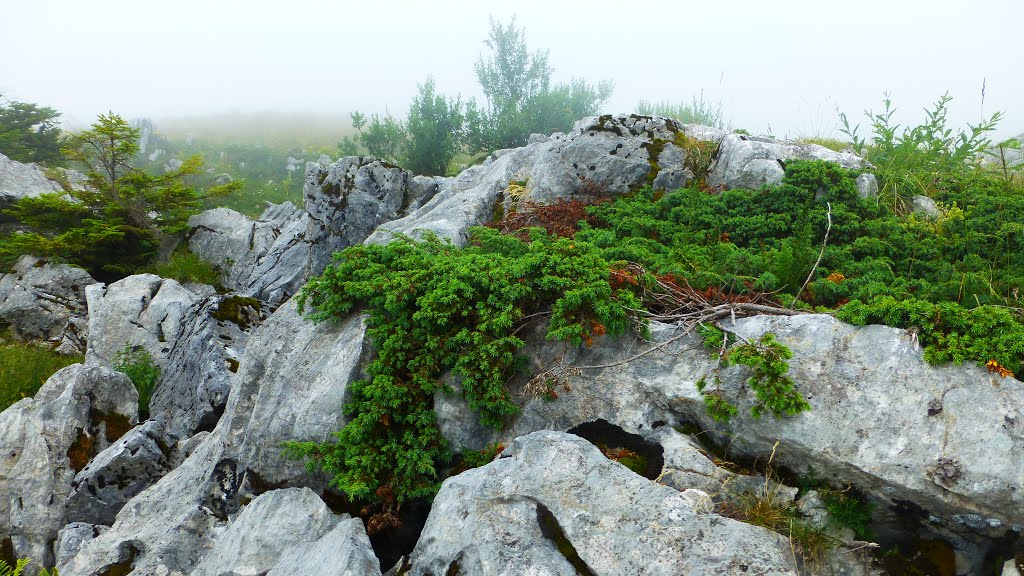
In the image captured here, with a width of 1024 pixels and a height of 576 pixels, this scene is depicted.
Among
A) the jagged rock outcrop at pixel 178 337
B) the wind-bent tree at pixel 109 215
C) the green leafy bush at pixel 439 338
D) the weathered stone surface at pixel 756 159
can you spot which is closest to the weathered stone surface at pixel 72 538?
the jagged rock outcrop at pixel 178 337

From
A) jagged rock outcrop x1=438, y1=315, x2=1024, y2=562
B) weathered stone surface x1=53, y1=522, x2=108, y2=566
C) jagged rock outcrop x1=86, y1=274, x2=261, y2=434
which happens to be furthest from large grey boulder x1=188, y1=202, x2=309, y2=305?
jagged rock outcrop x1=438, y1=315, x2=1024, y2=562

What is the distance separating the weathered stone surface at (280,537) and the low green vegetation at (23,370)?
1032cm

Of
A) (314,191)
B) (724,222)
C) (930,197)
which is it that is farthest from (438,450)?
(314,191)

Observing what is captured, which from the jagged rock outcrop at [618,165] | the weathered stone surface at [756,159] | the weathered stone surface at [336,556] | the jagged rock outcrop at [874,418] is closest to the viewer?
the jagged rock outcrop at [874,418]

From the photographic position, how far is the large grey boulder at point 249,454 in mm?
6031

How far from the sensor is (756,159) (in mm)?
9484

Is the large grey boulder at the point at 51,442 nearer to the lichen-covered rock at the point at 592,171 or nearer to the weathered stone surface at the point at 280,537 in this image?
the weathered stone surface at the point at 280,537

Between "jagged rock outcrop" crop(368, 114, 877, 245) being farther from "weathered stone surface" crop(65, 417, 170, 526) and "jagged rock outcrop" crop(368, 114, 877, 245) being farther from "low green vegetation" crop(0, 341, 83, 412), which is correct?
"low green vegetation" crop(0, 341, 83, 412)

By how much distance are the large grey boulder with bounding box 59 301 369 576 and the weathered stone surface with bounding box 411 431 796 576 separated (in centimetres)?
214

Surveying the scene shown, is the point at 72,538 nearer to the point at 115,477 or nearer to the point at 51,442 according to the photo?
the point at 115,477

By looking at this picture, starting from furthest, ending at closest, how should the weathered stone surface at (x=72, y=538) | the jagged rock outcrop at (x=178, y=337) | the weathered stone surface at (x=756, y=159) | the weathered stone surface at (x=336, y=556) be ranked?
the jagged rock outcrop at (x=178, y=337), the weathered stone surface at (x=756, y=159), the weathered stone surface at (x=72, y=538), the weathered stone surface at (x=336, y=556)

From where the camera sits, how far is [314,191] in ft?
49.6

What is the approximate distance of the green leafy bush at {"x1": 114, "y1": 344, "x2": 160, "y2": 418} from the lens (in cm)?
1162

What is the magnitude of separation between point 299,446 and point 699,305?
15.4ft
